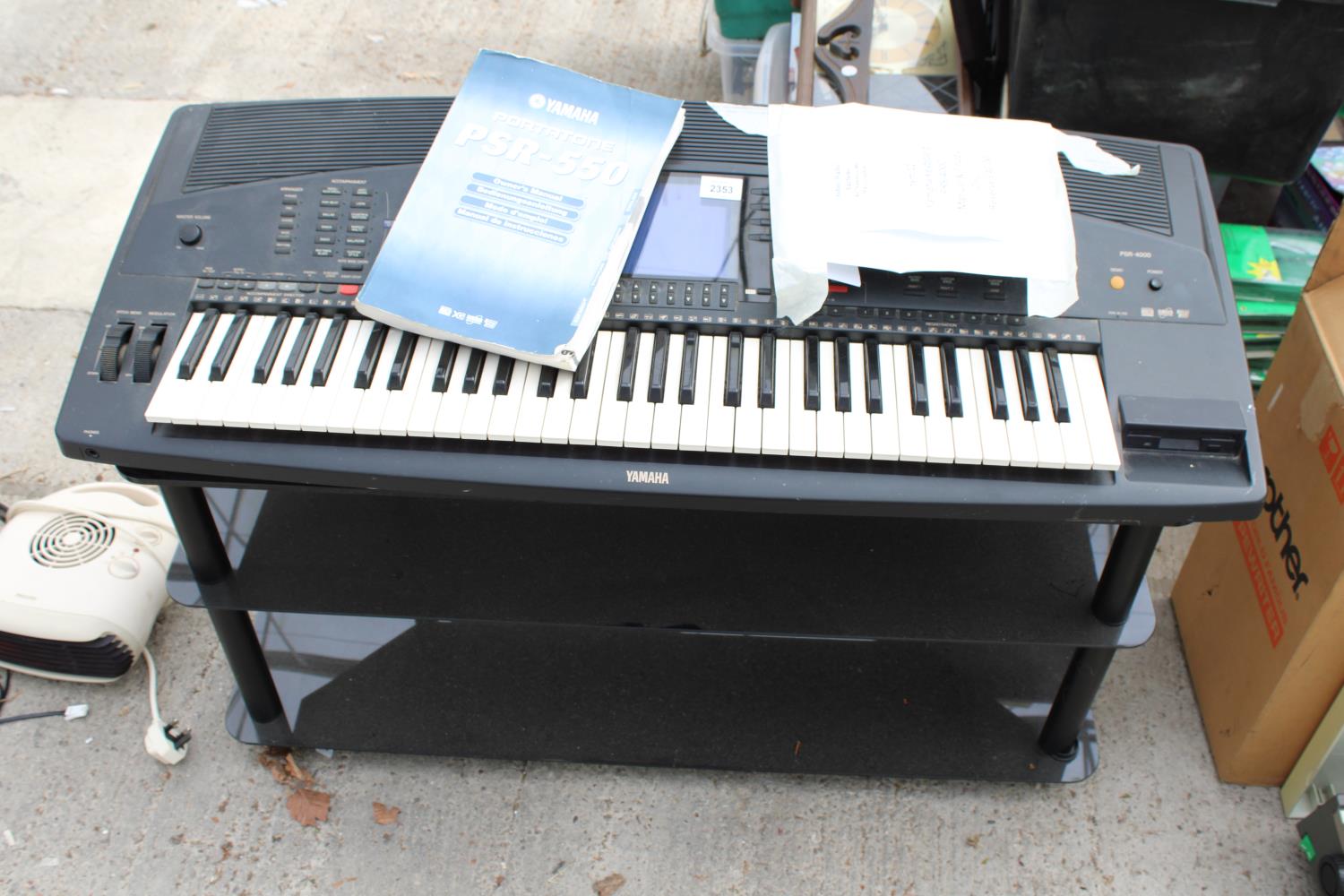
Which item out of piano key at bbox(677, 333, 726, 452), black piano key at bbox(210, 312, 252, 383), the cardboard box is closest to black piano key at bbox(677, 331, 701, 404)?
piano key at bbox(677, 333, 726, 452)

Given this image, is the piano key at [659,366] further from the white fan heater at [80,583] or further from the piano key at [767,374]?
the white fan heater at [80,583]

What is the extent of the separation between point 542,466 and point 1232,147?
1.53m

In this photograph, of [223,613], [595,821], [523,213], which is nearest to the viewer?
[523,213]

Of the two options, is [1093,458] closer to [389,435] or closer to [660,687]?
[389,435]

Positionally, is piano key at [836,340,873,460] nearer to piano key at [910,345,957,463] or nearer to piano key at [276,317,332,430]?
piano key at [910,345,957,463]

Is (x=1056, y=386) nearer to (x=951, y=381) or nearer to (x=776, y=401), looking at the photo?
(x=951, y=381)

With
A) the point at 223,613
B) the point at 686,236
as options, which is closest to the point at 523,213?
the point at 686,236

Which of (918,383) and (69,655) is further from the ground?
(918,383)

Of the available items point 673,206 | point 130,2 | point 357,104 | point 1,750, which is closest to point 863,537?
point 673,206

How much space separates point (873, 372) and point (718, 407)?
0.19 m

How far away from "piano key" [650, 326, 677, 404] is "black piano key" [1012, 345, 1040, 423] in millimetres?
405

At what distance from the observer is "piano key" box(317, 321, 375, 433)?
1301mm

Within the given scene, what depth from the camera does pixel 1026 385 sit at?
4.38 feet

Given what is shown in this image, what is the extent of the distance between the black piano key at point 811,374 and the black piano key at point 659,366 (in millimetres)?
161
